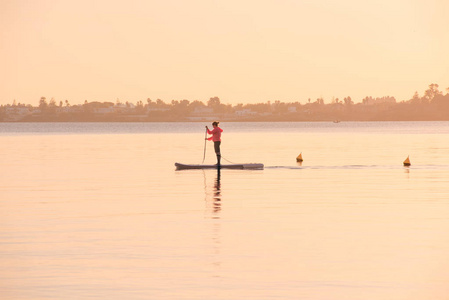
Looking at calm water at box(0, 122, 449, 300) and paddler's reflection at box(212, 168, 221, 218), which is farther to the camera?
paddler's reflection at box(212, 168, 221, 218)

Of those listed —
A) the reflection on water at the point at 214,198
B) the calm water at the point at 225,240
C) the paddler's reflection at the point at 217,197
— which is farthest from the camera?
the paddler's reflection at the point at 217,197

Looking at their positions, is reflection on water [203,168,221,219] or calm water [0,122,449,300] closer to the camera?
calm water [0,122,449,300]

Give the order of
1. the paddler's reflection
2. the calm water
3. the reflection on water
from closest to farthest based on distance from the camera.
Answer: the calm water → the reflection on water → the paddler's reflection

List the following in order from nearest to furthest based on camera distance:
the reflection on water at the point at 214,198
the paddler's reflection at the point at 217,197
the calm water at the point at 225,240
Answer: the calm water at the point at 225,240 < the reflection on water at the point at 214,198 < the paddler's reflection at the point at 217,197

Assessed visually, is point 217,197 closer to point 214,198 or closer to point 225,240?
point 214,198

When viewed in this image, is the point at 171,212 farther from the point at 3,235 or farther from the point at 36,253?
the point at 36,253

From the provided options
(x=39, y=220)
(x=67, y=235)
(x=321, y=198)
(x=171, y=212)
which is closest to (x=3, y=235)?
(x=67, y=235)

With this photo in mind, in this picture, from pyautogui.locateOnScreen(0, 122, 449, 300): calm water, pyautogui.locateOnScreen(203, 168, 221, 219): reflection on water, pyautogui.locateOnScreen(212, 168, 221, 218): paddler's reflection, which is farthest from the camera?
pyautogui.locateOnScreen(212, 168, 221, 218): paddler's reflection

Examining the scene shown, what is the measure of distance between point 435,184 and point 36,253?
79.5 feet

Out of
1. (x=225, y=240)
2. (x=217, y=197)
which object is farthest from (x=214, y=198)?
(x=225, y=240)

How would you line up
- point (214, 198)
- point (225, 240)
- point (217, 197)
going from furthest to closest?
point (217, 197)
point (214, 198)
point (225, 240)

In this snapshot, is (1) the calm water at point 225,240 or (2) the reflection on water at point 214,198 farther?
(2) the reflection on water at point 214,198

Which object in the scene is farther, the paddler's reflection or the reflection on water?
the paddler's reflection

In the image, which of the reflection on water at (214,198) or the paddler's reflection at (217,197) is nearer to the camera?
the reflection on water at (214,198)
